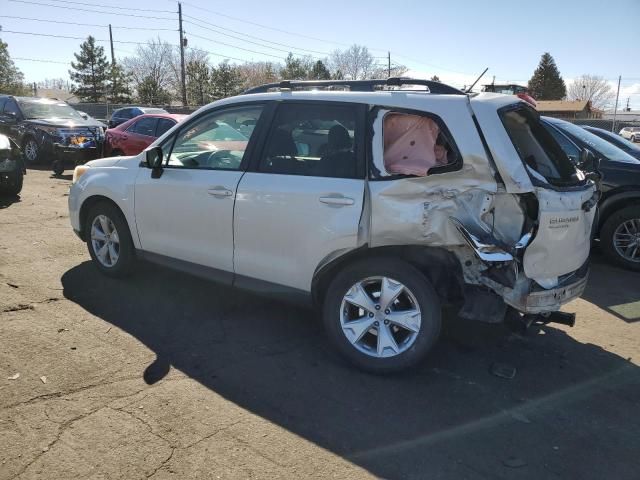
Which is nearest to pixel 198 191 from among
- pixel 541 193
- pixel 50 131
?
pixel 541 193

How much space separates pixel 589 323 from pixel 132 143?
414 inches

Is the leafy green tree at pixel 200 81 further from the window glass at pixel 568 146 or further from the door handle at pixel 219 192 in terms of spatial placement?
the door handle at pixel 219 192

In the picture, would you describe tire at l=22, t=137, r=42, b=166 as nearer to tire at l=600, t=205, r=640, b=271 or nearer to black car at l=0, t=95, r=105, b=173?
black car at l=0, t=95, r=105, b=173

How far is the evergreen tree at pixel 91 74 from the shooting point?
56.8 m

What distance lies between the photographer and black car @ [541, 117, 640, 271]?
6547 millimetres

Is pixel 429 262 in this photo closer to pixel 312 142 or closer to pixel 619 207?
pixel 312 142

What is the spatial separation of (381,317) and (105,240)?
310 cm

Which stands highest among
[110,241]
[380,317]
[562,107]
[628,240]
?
[562,107]

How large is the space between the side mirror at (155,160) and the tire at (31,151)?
442 inches

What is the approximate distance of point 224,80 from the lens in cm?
5359

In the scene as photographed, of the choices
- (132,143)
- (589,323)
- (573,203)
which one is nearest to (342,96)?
(573,203)

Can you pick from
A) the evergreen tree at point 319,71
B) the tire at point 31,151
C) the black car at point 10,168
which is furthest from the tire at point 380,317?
the evergreen tree at point 319,71

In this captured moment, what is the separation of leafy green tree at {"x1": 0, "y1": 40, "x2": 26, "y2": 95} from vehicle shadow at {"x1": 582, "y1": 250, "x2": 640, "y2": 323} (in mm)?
57776

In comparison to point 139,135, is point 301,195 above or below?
below
